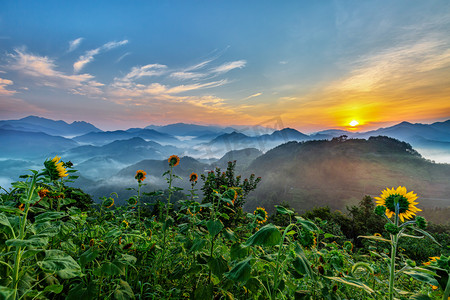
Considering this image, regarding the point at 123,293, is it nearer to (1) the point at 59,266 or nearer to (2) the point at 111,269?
(2) the point at 111,269

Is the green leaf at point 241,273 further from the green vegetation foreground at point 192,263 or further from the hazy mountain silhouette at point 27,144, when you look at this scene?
the hazy mountain silhouette at point 27,144

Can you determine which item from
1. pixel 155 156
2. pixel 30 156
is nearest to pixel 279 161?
pixel 155 156

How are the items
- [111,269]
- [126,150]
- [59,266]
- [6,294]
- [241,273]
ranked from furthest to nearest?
[126,150] → [111,269] → [241,273] → [59,266] → [6,294]

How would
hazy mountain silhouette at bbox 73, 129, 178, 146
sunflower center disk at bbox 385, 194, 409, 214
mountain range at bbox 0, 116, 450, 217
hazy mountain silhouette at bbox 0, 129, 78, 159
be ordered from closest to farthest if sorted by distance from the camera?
1. sunflower center disk at bbox 385, 194, 409, 214
2. mountain range at bbox 0, 116, 450, 217
3. hazy mountain silhouette at bbox 0, 129, 78, 159
4. hazy mountain silhouette at bbox 73, 129, 178, 146

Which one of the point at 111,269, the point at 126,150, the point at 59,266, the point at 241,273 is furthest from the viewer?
the point at 126,150

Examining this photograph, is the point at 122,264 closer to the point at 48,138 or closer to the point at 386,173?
the point at 386,173

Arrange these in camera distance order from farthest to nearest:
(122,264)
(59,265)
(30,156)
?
1. (30,156)
2. (122,264)
3. (59,265)

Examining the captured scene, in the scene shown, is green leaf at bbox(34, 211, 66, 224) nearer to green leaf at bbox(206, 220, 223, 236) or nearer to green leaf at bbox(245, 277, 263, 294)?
green leaf at bbox(206, 220, 223, 236)

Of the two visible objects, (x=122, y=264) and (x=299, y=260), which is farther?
(x=122, y=264)

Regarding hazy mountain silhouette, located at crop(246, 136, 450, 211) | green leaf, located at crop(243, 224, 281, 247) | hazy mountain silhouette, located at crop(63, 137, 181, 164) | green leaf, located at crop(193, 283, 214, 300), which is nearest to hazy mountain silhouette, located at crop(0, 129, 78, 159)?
hazy mountain silhouette, located at crop(63, 137, 181, 164)

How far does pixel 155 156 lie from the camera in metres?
105

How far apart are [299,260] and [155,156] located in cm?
11103

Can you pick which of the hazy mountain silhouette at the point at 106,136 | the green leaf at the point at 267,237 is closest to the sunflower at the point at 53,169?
the green leaf at the point at 267,237

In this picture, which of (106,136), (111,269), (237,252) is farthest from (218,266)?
(106,136)
